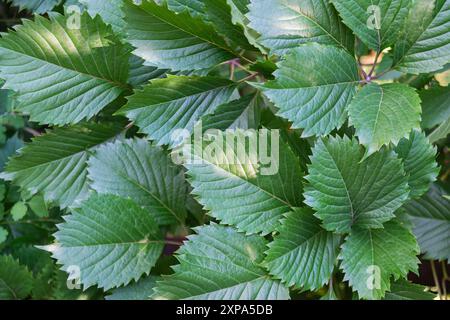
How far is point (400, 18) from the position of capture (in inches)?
25.2

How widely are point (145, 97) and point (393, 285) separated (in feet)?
1.26

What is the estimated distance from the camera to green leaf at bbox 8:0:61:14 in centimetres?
88

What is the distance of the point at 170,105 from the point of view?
2.30ft

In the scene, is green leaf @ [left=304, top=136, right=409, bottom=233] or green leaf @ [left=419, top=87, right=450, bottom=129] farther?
green leaf @ [left=419, top=87, right=450, bottom=129]

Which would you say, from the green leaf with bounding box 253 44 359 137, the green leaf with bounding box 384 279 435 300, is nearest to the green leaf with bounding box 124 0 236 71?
the green leaf with bounding box 253 44 359 137

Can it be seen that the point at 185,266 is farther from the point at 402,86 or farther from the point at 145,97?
the point at 402,86

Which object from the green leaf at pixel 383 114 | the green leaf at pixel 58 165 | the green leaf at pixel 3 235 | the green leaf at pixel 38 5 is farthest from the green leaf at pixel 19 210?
the green leaf at pixel 383 114

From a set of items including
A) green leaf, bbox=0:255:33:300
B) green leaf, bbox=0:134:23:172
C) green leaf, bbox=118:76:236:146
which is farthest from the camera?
green leaf, bbox=0:134:23:172

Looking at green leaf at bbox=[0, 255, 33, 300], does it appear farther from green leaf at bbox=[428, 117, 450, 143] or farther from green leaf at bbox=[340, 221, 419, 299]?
green leaf at bbox=[428, 117, 450, 143]

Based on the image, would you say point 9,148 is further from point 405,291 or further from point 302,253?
point 405,291

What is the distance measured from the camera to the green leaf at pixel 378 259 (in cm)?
62

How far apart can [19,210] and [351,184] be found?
574 mm

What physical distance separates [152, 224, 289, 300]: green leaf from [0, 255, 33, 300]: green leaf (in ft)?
1.06

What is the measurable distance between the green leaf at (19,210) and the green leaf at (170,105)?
0.34 meters
